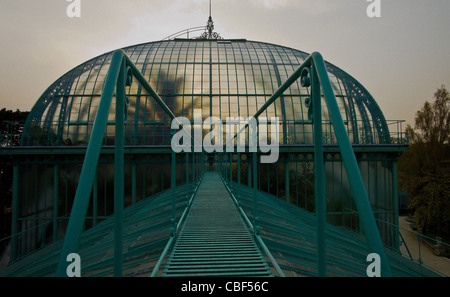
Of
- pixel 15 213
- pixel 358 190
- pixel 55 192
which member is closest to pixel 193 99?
pixel 55 192

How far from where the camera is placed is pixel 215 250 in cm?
360

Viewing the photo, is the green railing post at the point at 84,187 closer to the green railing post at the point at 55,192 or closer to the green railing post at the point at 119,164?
the green railing post at the point at 119,164

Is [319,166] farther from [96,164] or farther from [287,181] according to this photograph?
[287,181]

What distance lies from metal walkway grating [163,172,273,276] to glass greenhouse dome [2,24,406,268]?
32.8 ft

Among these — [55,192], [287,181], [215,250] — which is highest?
[215,250]

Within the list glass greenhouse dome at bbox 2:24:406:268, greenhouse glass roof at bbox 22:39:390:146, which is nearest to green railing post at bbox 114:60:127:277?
glass greenhouse dome at bbox 2:24:406:268

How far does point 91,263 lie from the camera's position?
380 centimetres

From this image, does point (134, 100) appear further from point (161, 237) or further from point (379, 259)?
point (379, 259)

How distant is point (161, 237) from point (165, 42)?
23.7 meters

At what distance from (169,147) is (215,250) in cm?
1292

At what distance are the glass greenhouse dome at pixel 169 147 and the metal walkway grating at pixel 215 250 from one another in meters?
10.0

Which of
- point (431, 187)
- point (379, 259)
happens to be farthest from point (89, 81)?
point (431, 187)

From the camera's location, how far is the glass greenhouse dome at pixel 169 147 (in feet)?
51.7

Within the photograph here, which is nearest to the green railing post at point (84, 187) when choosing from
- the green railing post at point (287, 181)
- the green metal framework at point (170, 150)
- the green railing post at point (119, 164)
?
the green railing post at point (119, 164)
